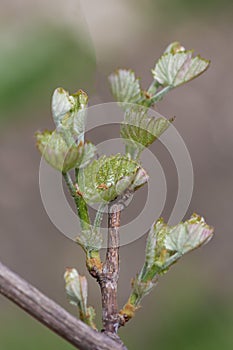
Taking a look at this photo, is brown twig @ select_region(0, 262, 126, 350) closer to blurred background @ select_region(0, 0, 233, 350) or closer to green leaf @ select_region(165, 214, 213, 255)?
green leaf @ select_region(165, 214, 213, 255)

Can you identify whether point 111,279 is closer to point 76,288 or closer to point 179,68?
point 76,288

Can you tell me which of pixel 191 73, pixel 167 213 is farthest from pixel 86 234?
pixel 167 213

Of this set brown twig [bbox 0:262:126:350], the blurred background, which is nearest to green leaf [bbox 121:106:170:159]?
brown twig [bbox 0:262:126:350]

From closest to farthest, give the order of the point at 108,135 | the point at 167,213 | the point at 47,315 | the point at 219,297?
the point at 47,315 < the point at 219,297 < the point at 167,213 < the point at 108,135

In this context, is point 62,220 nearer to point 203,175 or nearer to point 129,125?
point 129,125

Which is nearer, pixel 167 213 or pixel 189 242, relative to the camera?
pixel 189 242

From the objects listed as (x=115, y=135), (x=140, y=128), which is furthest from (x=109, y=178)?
(x=115, y=135)
